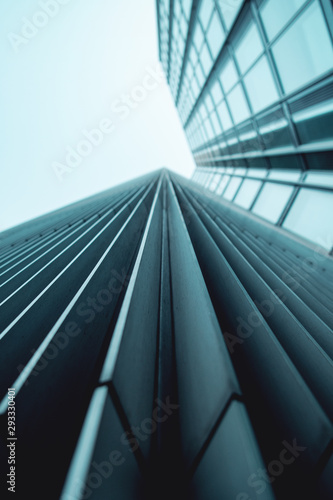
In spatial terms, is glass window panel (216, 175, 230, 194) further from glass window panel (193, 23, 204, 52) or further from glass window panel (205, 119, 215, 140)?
glass window panel (193, 23, 204, 52)

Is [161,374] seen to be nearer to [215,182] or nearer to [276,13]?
[276,13]

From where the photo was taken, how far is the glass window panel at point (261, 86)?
258 inches

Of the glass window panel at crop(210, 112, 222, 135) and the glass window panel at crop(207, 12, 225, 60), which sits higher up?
the glass window panel at crop(207, 12, 225, 60)

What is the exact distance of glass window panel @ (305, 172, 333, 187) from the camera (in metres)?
5.23

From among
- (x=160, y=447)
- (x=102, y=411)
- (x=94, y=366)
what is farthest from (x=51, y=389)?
(x=160, y=447)

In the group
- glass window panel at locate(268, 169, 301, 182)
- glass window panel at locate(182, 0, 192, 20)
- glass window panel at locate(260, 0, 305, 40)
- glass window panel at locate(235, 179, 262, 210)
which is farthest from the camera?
glass window panel at locate(182, 0, 192, 20)

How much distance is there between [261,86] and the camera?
23.0 feet

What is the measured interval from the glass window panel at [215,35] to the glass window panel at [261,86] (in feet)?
6.65

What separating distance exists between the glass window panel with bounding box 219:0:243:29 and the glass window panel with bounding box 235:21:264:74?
0.57 metres

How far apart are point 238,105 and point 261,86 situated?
6.33ft

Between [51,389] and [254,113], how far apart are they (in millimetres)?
8431

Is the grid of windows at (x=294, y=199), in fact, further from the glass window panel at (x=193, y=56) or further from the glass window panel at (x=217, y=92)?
the glass window panel at (x=193, y=56)

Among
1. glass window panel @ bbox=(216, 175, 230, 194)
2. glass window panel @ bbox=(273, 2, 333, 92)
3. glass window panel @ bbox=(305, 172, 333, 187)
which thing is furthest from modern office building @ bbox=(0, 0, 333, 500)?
glass window panel @ bbox=(216, 175, 230, 194)

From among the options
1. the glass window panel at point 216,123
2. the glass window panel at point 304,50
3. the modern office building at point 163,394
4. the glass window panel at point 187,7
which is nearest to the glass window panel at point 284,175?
the glass window panel at point 304,50
